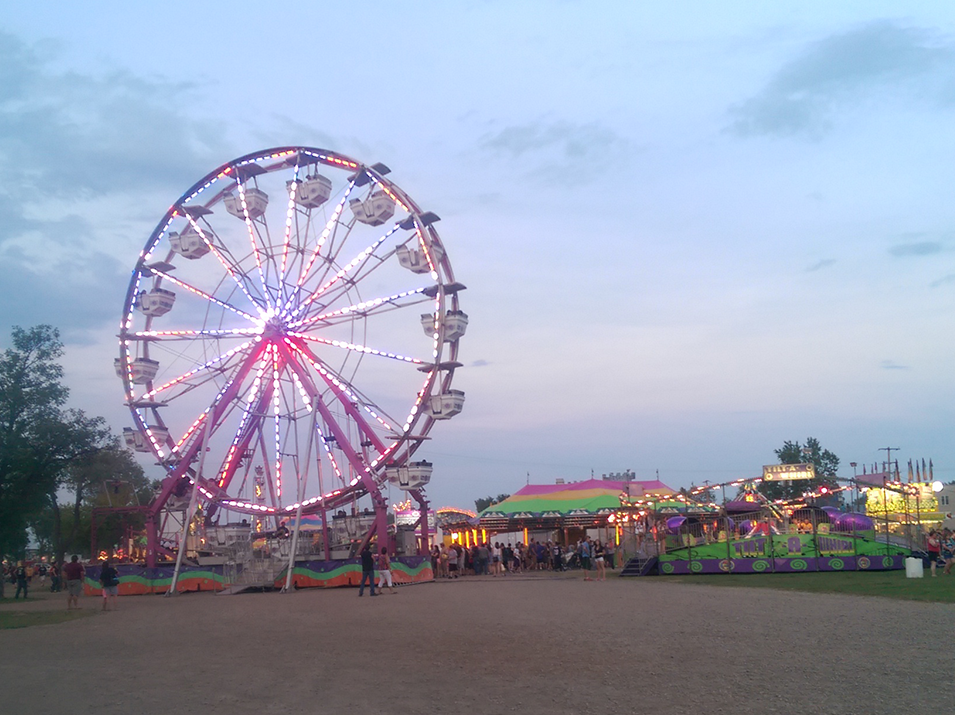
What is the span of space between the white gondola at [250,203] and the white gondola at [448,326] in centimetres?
700

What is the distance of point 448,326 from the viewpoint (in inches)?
1128

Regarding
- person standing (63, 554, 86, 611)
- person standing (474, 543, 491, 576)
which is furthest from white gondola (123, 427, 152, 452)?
person standing (474, 543, 491, 576)

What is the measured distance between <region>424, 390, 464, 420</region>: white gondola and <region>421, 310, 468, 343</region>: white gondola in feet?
5.94

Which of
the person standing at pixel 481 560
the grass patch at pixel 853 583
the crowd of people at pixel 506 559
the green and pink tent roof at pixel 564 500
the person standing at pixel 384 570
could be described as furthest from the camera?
the green and pink tent roof at pixel 564 500

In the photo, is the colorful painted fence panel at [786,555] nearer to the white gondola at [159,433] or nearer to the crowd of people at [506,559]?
the crowd of people at [506,559]

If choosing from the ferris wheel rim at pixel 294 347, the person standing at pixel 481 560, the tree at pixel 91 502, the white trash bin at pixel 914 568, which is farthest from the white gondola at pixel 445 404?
the tree at pixel 91 502

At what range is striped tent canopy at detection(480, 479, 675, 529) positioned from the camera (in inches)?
1492

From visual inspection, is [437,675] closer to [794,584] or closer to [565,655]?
[565,655]

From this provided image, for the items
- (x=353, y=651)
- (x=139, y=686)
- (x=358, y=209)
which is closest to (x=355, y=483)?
(x=358, y=209)

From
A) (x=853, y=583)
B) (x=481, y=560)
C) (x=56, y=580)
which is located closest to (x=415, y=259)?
(x=481, y=560)

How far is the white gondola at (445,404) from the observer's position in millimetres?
28141

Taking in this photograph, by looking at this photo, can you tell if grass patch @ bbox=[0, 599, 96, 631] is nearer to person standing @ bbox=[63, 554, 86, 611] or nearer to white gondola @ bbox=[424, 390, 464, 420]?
person standing @ bbox=[63, 554, 86, 611]

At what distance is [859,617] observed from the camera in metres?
13.3

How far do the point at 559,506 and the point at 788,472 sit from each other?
1140cm
